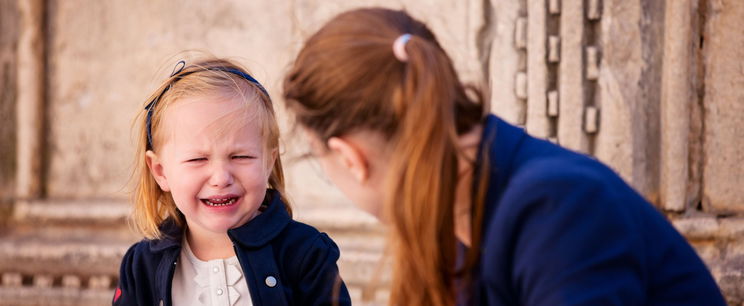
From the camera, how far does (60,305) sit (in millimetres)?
3264

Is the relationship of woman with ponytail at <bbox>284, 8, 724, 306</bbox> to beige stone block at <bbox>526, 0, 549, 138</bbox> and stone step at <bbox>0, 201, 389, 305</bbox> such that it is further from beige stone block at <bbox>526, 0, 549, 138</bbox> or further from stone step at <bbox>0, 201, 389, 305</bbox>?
stone step at <bbox>0, 201, 389, 305</bbox>

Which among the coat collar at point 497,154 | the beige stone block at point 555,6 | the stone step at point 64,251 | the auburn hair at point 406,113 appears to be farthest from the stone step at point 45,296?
the coat collar at point 497,154

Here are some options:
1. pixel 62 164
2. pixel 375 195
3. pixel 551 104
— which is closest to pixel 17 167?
pixel 62 164

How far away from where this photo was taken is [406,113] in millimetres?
1188

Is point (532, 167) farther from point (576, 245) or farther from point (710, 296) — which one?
point (710, 296)

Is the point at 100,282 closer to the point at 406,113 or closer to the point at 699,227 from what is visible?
the point at 699,227

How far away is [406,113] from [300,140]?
0.95 meters

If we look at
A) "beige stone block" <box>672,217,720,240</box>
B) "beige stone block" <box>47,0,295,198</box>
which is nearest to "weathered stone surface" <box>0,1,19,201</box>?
"beige stone block" <box>47,0,295,198</box>

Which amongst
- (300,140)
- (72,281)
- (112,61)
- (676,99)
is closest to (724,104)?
(676,99)

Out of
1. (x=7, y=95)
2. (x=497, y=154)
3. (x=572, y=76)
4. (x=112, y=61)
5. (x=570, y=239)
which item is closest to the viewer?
(x=570, y=239)

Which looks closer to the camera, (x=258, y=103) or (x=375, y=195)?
(x=375, y=195)

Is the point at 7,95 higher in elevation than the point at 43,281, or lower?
higher

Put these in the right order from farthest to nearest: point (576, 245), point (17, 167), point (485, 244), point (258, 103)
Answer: point (17, 167) → point (258, 103) → point (485, 244) → point (576, 245)

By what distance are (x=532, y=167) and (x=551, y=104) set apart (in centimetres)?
159
